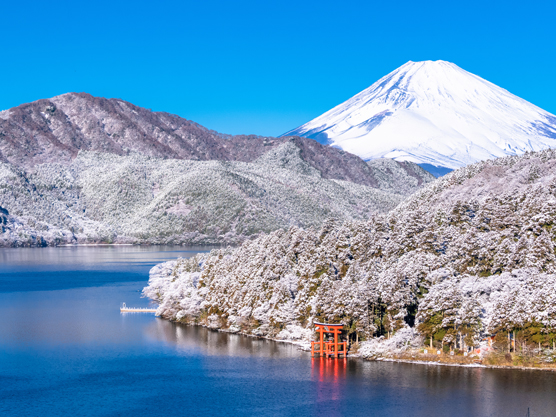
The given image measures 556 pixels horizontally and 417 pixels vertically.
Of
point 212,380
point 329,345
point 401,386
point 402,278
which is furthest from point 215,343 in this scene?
point 401,386

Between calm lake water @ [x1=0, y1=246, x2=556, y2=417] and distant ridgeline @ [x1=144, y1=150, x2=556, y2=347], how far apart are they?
367 centimetres

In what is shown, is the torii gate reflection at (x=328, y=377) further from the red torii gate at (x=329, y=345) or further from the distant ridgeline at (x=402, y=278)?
the distant ridgeline at (x=402, y=278)

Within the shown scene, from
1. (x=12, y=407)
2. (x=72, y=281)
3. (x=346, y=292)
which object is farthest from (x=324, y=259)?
(x=72, y=281)

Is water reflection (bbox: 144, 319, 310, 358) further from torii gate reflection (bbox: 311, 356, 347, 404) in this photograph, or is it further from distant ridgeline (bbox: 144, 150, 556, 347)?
torii gate reflection (bbox: 311, 356, 347, 404)

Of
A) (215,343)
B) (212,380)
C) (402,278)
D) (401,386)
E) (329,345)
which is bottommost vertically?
(212,380)

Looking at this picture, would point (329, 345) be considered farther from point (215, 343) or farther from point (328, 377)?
point (215, 343)

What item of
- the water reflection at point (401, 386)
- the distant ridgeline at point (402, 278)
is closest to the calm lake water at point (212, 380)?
the water reflection at point (401, 386)

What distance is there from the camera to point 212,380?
54844 millimetres

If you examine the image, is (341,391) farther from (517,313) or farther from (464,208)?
(464,208)

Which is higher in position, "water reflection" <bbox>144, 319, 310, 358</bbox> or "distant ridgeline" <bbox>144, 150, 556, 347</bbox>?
"distant ridgeline" <bbox>144, 150, 556, 347</bbox>

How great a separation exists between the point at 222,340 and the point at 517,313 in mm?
29459

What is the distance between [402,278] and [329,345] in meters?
9.09

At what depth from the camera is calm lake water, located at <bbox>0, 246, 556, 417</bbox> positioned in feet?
157

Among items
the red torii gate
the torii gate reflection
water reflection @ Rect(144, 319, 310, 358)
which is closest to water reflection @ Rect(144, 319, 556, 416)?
the torii gate reflection
